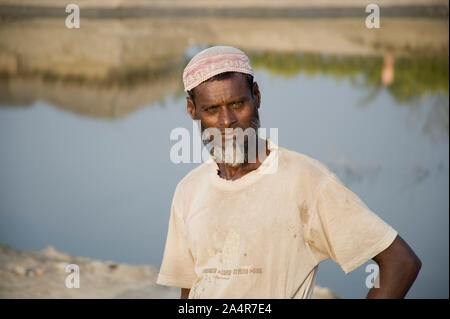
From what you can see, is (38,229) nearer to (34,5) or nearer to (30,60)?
(30,60)

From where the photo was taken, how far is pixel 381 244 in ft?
5.65

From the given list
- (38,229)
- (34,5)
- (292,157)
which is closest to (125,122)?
(38,229)

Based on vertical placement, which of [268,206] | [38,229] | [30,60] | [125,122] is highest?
[30,60]

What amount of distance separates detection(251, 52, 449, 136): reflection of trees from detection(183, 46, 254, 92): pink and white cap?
6686mm

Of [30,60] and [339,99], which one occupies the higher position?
[30,60]

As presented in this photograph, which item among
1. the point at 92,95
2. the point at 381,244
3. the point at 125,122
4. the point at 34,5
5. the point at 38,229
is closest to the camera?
the point at 381,244

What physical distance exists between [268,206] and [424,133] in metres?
6.59

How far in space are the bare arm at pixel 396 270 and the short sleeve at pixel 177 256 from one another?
659 millimetres

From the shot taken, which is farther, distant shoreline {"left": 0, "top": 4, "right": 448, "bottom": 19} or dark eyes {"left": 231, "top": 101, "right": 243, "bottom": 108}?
distant shoreline {"left": 0, "top": 4, "right": 448, "bottom": 19}

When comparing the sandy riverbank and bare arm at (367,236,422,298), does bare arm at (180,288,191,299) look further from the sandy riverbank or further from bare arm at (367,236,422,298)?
the sandy riverbank

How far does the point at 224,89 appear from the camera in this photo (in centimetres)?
193

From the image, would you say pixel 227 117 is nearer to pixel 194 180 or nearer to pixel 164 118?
pixel 194 180

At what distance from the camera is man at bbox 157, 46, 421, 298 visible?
1746 millimetres

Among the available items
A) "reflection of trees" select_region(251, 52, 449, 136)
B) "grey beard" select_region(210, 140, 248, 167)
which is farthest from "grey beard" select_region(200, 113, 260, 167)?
"reflection of trees" select_region(251, 52, 449, 136)
